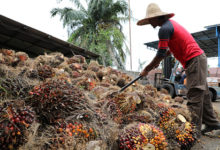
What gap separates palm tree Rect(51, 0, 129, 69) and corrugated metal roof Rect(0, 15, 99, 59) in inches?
280

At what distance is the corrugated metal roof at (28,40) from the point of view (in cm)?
504

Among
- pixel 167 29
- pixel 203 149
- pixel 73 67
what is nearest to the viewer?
pixel 203 149

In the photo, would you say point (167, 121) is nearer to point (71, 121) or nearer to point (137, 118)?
point (137, 118)

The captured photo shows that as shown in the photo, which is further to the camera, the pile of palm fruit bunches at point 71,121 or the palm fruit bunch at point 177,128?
the palm fruit bunch at point 177,128

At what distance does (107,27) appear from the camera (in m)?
15.1

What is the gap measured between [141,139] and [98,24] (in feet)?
48.5

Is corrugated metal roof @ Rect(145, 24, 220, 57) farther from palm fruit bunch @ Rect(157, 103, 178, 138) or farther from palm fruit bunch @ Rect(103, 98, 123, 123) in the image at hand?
palm fruit bunch @ Rect(103, 98, 123, 123)

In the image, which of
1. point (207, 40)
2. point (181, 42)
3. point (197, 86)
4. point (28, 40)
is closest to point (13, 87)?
point (181, 42)

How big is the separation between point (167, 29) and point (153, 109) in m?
1.24

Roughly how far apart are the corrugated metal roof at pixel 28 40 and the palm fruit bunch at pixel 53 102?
406cm

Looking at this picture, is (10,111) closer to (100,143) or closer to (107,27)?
(100,143)

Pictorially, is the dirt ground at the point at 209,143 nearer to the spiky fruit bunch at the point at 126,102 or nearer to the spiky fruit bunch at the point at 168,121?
the spiky fruit bunch at the point at 168,121

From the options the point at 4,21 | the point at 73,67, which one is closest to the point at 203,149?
the point at 73,67

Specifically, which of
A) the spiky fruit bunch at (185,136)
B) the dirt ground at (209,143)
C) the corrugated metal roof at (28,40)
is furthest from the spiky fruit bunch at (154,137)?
the corrugated metal roof at (28,40)
